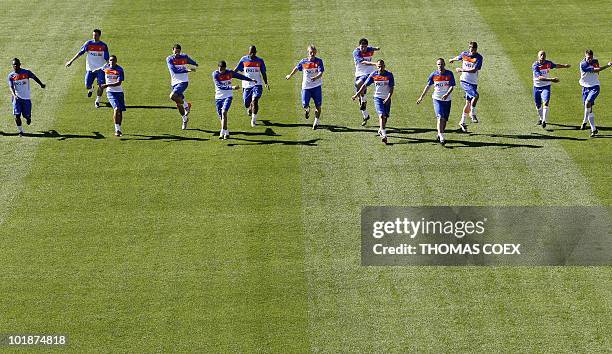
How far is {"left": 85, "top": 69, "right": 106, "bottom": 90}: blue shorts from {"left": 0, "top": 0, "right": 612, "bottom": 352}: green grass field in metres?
0.57

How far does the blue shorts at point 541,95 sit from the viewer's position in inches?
1206

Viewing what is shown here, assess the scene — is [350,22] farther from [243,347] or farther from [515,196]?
[243,347]

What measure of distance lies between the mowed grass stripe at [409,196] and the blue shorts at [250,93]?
223 centimetres

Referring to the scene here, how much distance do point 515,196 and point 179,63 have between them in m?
11.3

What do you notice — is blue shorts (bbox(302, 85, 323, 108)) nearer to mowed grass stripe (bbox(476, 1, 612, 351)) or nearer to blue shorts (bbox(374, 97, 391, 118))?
blue shorts (bbox(374, 97, 391, 118))

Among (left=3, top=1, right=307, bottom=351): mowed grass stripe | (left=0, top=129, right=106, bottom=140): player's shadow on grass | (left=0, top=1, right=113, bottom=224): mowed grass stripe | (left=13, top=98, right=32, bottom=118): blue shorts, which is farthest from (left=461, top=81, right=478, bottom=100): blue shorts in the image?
(left=13, top=98, right=32, bottom=118): blue shorts

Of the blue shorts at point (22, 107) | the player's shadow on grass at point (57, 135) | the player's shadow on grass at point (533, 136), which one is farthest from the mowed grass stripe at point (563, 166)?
the blue shorts at point (22, 107)

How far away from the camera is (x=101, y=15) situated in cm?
4581

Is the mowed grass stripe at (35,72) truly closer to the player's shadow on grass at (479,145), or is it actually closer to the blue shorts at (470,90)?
the player's shadow on grass at (479,145)

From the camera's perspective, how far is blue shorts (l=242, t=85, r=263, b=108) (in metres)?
31.7

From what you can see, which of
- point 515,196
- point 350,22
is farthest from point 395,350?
point 350,22

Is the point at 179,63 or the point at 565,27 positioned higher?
the point at 179,63

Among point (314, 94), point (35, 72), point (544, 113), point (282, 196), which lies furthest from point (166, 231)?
point (35, 72)

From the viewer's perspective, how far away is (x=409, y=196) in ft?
85.8
